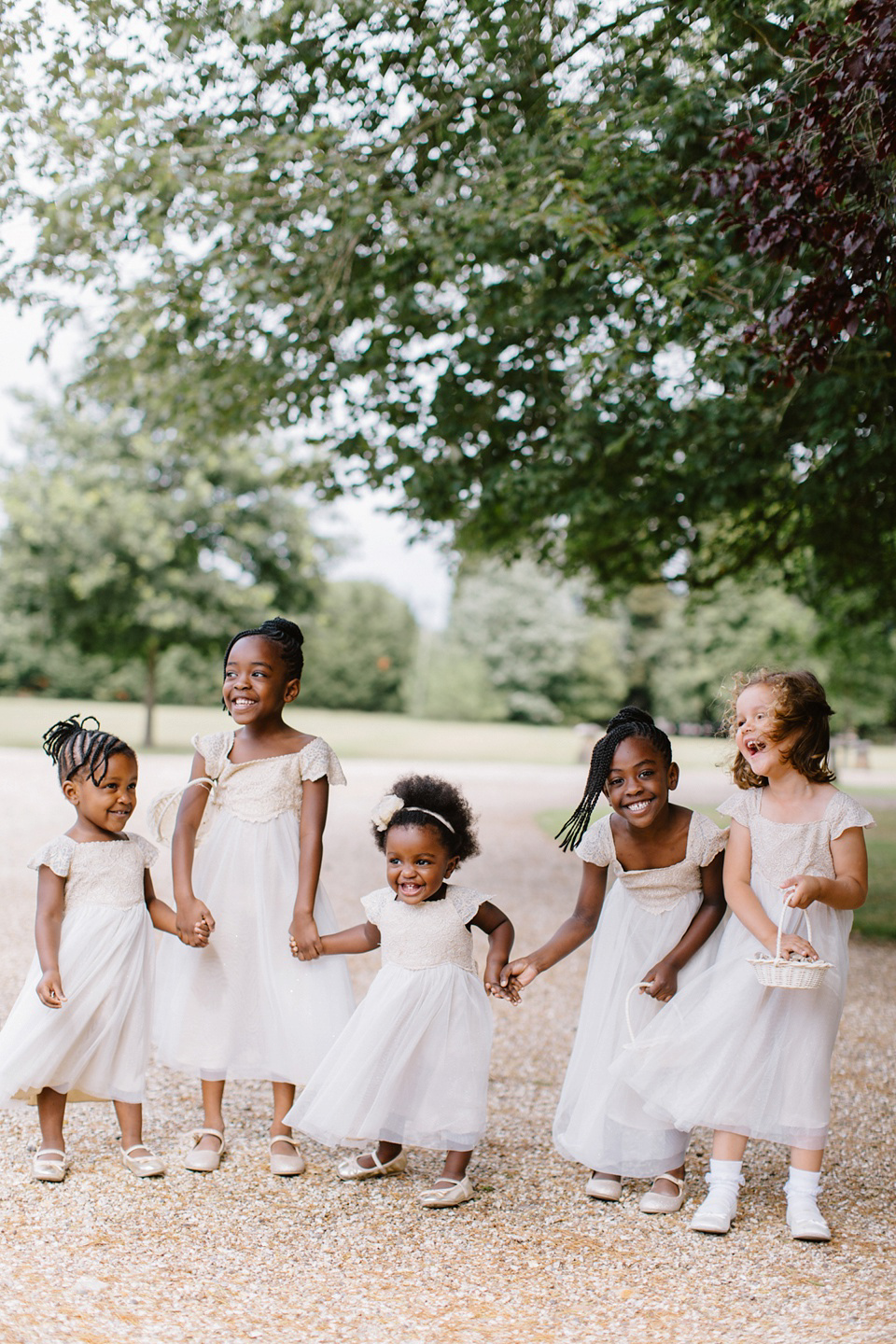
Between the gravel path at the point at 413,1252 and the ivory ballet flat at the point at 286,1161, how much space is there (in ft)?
0.14

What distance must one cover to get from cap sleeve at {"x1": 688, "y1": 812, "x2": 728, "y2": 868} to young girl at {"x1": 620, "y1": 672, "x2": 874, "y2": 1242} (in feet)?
0.28

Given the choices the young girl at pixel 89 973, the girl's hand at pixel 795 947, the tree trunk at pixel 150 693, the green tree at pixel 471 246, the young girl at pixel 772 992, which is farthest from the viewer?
the tree trunk at pixel 150 693

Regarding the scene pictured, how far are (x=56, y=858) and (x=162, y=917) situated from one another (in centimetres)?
40

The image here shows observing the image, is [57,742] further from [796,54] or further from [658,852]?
[796,54]

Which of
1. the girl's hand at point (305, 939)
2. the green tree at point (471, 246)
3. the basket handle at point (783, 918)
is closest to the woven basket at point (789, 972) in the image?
the basket handle at point (783, 918)

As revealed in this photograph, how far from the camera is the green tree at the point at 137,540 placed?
2534 cm

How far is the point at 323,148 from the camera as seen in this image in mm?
7094

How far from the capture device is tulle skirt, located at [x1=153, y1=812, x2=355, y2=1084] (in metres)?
4.02

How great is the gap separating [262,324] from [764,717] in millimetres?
5665

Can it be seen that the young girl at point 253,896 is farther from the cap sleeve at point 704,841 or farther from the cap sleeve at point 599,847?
the cap sleeve at point 704,841

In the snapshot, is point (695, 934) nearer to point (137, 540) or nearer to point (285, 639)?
point (285, 639)

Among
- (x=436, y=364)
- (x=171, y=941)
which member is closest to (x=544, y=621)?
(x=436, y=364)

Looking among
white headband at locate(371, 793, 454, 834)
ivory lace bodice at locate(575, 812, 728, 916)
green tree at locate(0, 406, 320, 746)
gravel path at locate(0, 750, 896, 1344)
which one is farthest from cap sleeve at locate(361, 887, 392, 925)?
green tree at locate(0, 406, 320, 746)

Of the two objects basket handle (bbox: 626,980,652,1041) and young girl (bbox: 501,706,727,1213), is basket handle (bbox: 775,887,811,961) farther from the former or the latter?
basket handle (bbox: 626,980,652,1041)
